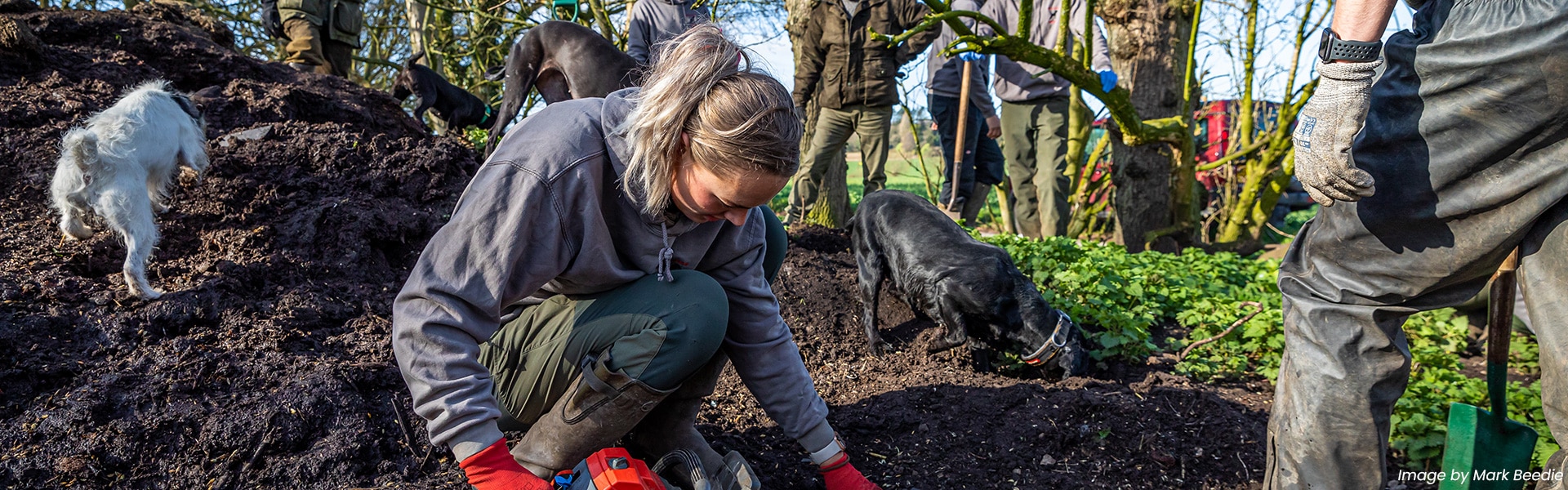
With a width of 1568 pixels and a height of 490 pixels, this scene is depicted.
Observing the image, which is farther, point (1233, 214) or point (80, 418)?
point (1233, 214)

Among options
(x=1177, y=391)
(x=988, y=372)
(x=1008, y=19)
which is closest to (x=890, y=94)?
(x=1008, y=19)

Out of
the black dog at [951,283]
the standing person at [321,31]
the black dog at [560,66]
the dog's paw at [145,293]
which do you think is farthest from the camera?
the standing person at [321,31]

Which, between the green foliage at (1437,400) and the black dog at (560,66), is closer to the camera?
the green foliage at (1437,400)

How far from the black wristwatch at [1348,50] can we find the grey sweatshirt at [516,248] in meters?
1.43

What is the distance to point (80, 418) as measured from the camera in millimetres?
2213

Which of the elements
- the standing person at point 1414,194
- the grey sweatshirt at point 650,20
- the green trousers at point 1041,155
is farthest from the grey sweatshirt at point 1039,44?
the standing person at point 1414,194

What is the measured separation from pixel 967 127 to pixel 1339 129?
4.91 metres

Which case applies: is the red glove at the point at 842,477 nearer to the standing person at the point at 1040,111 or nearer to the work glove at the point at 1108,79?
the work glove at the point at 1108,79

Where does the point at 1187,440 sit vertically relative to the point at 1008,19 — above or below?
below

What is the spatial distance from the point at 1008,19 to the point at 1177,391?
362 cm

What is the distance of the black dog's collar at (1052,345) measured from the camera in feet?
11.9

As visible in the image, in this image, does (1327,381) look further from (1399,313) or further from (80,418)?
(80,418)

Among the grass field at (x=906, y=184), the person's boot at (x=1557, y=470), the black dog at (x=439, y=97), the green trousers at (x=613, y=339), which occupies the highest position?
the black dog at (x=439, y=97)

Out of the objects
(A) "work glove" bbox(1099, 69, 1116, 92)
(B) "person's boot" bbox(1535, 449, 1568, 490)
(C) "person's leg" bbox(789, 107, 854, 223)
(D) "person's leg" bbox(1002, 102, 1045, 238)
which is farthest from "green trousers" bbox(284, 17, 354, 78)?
(B) "person's boot" bbox(1535, 449, 1568, 490)
